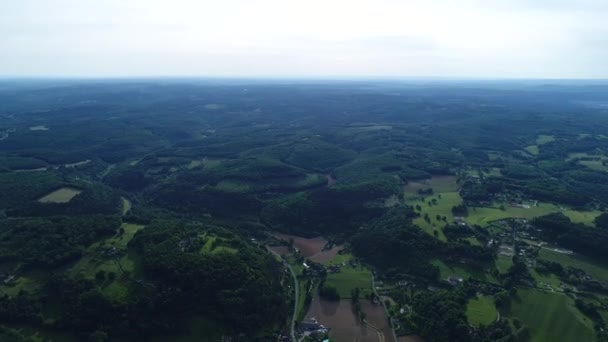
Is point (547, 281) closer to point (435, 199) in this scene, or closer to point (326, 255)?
point (435, 199)

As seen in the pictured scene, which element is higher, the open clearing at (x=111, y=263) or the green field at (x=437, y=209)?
the open clearing at (x=111, y=263)

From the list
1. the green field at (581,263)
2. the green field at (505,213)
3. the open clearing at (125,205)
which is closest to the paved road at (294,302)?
the green field at (505,213)

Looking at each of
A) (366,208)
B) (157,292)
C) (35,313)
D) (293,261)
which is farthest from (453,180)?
(35,313)

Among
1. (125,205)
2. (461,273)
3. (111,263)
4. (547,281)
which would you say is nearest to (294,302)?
(461,273)

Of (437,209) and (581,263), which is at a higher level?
(437,209)

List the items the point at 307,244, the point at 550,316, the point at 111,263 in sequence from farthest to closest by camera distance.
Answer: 1. the point at 307,244
2. the point at 111,263
3. the point at 550,316

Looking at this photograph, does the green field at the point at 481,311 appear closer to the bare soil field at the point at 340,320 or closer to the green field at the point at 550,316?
the green field at the point at 550,316

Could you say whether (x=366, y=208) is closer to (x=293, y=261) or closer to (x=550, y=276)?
(x=293, y=261)
